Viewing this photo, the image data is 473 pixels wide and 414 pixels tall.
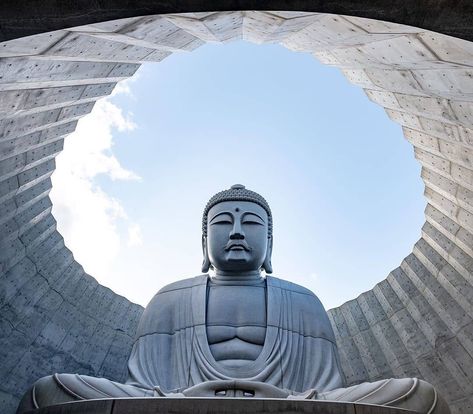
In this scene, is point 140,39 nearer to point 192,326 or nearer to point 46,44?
point 46,44

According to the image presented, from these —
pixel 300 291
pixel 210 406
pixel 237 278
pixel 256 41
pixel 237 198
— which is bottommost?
pixel 300 291

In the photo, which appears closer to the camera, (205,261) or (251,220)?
(251,220)

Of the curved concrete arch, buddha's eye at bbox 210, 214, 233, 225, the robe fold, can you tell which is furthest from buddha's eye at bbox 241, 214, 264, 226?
the curved concrete arch

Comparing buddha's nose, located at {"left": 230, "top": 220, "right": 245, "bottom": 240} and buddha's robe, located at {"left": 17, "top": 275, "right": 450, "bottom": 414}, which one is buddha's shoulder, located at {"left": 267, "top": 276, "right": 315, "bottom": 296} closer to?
buddha's robe, located at {"left": 17, "top": 275, "right": 450, "bottom": 414}

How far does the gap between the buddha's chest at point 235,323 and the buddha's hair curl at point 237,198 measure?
1.14 meters

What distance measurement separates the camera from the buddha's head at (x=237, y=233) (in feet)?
19.5

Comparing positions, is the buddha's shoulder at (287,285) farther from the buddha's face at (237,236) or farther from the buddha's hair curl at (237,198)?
the buddha's hair curl at (237,198)

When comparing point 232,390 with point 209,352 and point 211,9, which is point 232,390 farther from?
point 211,9

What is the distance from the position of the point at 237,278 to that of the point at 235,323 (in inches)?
29.5

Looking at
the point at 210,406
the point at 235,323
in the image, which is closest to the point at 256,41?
the point at 235,323

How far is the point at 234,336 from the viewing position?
5.30 metres

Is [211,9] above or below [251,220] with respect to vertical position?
above

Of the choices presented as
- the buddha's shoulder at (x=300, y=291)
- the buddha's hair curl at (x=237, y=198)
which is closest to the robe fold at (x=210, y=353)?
the buddha's shoulder at (x=300, y=291)

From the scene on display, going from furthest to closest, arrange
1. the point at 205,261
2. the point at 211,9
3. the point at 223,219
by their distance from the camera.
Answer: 1. the point at 205,261
2. the point at 223,219
3. the point at 211,9
